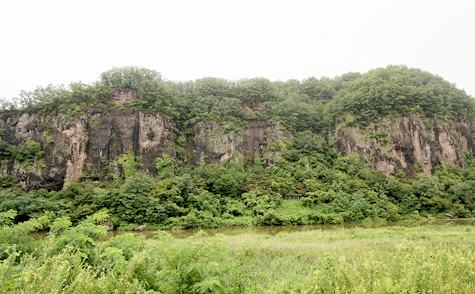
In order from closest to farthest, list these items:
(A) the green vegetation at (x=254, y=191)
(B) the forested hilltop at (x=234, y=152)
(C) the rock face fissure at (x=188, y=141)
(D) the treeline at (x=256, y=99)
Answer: (A) the green vegetation at (x=254, y=191) → (B) the forested hilltop at (x=234, y=152) → (C) the rock face fissure at (x=188, y=141) → (D) the treeline at (x=256, y=99)

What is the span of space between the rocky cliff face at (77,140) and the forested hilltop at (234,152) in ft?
0.57

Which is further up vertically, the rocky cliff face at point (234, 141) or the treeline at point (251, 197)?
the rocky cliff face at point (234, 141)

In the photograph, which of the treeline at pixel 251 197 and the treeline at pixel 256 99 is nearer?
the treeline at pixel 251 197

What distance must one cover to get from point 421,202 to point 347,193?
1056 centimetres

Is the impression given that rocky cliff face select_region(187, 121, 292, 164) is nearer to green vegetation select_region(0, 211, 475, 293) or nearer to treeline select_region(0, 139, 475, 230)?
treeline select_region(0, 139, 475, 230)

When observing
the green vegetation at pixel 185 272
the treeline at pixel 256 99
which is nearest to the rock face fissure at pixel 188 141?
the treeline at pixel 256 99

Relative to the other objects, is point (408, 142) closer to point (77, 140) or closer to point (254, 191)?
point (254, 191)

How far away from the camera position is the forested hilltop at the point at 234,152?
3066cm

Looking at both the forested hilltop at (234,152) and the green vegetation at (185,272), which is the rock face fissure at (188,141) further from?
the green vegetation at (185,272)

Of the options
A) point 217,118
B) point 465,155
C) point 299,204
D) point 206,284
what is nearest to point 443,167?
point 465,155

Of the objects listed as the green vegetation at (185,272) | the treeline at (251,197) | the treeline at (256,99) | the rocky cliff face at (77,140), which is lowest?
the treeline at (251,197)

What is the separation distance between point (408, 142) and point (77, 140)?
60436mm

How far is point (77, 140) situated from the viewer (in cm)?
3822

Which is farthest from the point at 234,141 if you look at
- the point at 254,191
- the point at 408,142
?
the point at 408,142
